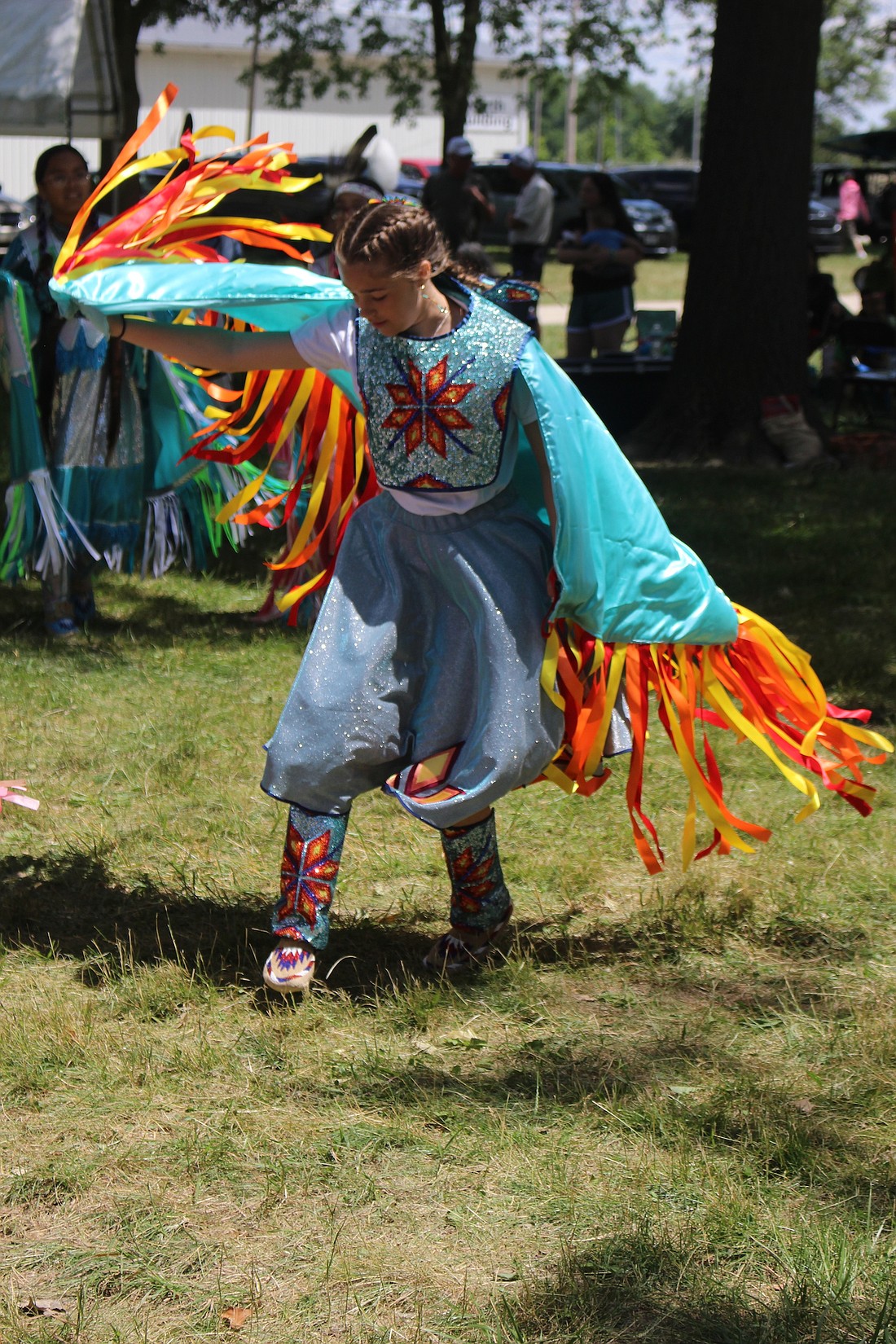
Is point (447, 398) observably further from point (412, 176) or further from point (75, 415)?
point (412, 176)

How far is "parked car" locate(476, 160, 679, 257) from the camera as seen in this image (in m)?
Answer: 25.2

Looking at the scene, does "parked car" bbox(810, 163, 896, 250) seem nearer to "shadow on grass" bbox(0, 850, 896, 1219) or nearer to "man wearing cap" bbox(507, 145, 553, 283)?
"man wearing cap" bbox(507, 145, 553, 283)

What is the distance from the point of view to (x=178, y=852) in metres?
4.03

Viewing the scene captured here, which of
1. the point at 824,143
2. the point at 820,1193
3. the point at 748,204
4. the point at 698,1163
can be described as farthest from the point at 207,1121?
the point at 824,143

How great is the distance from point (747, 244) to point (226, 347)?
21.7 feet

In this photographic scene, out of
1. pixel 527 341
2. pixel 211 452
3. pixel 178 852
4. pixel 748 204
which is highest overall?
pixel 748 204

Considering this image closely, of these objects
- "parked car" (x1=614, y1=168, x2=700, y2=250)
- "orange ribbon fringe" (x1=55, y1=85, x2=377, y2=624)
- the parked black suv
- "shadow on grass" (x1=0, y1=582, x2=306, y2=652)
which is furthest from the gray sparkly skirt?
"parked car" (x1=614, y1=168, x2=700, y2=250)

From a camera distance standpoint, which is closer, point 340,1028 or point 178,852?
point 340,1028

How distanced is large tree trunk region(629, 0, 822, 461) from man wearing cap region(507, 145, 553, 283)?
2.77 m

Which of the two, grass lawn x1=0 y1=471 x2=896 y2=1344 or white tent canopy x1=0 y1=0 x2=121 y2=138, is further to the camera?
white tent canopy x1=0 y1=0 x2=121 y2=138

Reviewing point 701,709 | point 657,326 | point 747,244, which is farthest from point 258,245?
point 657,326

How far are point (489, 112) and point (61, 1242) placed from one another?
168 ft

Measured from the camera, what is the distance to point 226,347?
10.8 ft

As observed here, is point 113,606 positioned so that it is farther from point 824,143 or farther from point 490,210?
point 824,143
